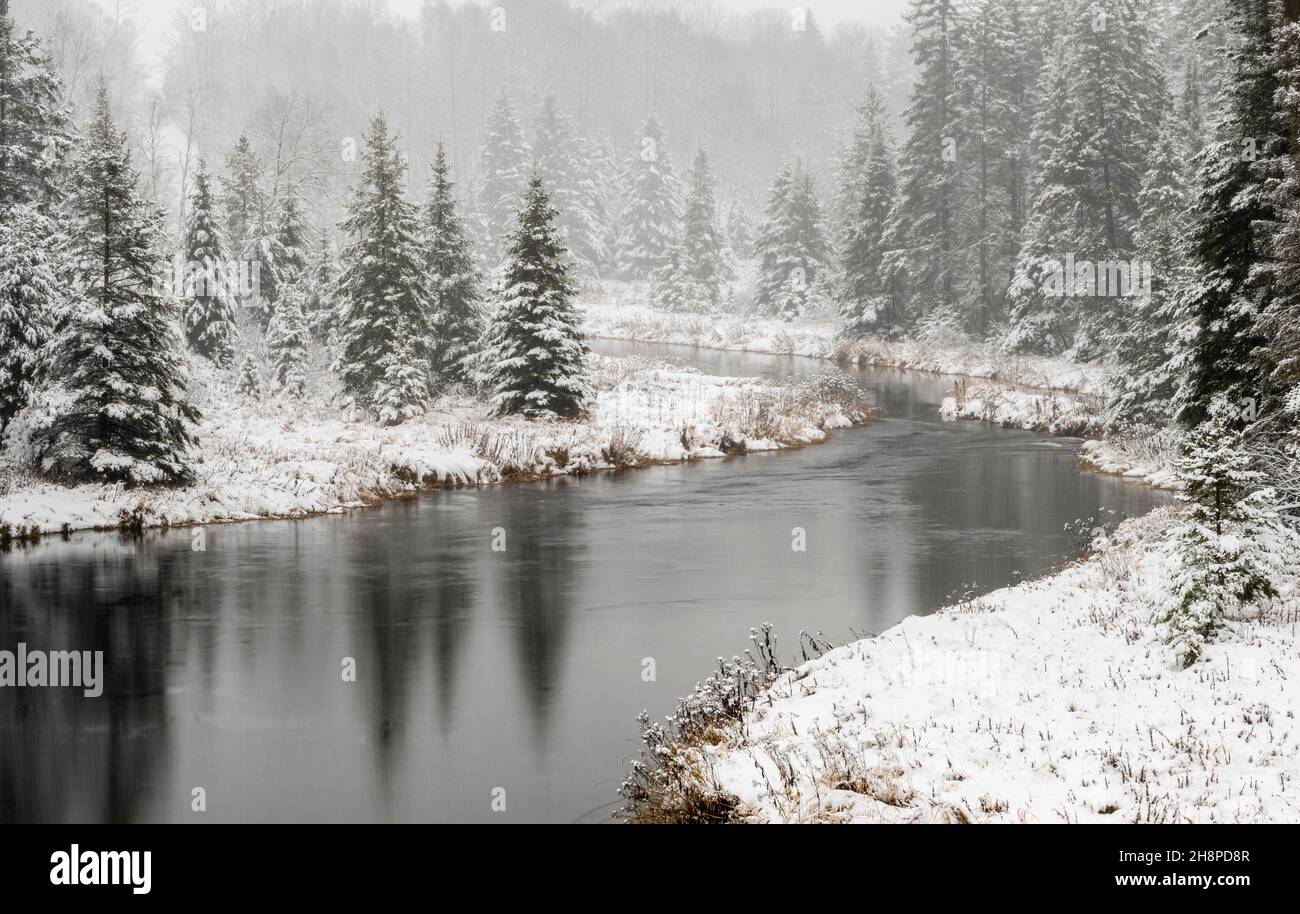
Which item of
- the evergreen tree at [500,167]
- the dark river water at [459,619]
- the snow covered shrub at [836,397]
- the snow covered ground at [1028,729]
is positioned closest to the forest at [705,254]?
the evergreen tree at [500,167]

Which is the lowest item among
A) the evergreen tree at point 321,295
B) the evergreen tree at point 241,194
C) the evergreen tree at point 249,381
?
the evergreen tree at point 249,381

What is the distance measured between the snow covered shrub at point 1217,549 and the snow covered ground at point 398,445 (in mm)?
A: 17443

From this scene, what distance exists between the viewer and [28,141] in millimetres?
25906

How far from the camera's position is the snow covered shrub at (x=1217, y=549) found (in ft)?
38.3

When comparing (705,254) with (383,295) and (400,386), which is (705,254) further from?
(400,386)

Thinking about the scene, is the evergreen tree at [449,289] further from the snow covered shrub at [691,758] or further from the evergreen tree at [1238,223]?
the snow covered shrub at [691,758]

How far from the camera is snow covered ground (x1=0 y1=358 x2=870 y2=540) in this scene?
21906 millimetres

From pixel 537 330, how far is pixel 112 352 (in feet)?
40.0

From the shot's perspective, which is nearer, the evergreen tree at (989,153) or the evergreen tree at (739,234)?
the evergreen tree at (989,153)

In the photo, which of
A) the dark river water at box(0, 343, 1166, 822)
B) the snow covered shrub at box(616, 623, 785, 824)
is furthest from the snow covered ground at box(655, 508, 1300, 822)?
the dark river water at box(0, 343, 1166, 822)

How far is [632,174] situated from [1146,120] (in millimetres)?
48377

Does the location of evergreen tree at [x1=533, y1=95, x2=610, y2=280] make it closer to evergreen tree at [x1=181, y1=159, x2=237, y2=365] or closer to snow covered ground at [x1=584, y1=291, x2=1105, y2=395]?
Result: snow covered ground at [x1=584, y1=291, x2=1105, y2=395]

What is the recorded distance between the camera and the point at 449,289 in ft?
113
